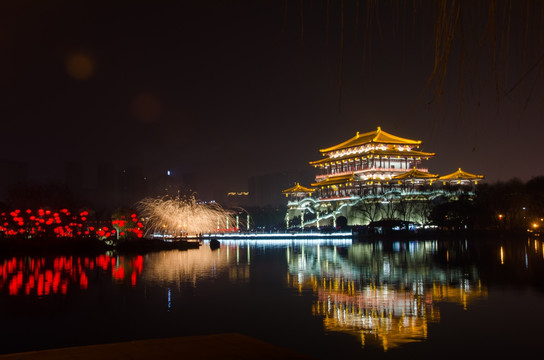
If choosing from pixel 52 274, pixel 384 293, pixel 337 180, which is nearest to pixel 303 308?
pixel 384 293

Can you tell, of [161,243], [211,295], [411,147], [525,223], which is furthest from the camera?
[411,147]

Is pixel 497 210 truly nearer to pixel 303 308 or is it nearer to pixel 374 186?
pixel 374 186

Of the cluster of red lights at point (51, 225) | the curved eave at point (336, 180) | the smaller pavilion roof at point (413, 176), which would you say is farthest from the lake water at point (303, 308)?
the curved eave at point (336, 180)

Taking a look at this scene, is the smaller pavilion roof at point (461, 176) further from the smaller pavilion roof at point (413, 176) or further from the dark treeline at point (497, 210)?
the dark treeline at point (497, 210)

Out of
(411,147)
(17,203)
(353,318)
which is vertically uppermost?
(411,147)

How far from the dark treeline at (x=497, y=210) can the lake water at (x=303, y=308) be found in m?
31.8

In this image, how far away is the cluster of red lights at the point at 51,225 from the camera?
3759 cm

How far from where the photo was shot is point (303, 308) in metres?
12.7

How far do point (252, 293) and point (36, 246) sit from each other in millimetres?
20997

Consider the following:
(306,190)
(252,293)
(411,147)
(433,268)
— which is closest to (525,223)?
(411,147)

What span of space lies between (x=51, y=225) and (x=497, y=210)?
3729 centimetres

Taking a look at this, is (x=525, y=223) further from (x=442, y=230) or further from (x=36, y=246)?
(x=36, y=246)

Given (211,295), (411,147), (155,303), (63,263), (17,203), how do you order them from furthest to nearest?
1. (411,147)
2. (17,203)
3. (63,263)
4. (211,295)
5. (155,303)

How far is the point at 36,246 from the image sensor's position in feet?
107
